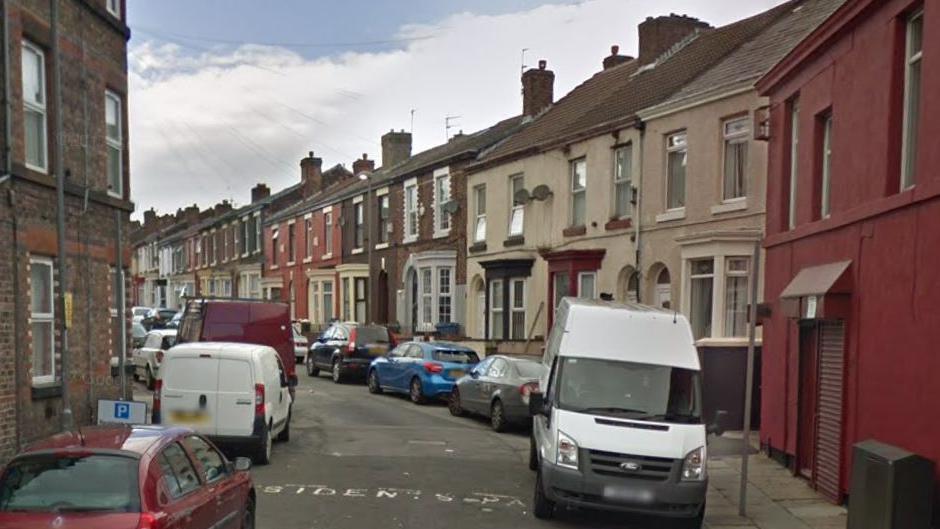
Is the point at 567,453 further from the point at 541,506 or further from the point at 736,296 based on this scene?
the point at 736,296

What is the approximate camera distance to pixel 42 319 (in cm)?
1241

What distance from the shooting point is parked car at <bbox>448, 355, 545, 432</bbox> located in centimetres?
1556

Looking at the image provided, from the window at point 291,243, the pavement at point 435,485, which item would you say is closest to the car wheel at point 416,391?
the pavement at point 435,485

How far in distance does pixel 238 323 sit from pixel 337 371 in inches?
308

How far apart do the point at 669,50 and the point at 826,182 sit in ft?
46.0

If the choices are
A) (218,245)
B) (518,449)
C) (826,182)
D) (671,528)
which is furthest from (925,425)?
(218,245)

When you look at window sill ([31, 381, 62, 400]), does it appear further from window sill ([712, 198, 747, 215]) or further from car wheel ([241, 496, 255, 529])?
window sill ([712, 198, 747, 215])

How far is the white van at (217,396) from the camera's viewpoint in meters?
11.7

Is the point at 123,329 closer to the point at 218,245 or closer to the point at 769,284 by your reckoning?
the point at 769,284

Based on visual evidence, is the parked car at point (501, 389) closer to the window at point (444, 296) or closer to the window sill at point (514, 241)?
the window sill at point (514, 241)

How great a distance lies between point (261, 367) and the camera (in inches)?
478

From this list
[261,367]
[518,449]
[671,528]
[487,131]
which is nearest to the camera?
[671,528]

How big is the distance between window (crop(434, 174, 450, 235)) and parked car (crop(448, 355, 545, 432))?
13.0 m

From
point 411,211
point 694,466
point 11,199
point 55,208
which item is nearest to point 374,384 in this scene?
point 55,208
